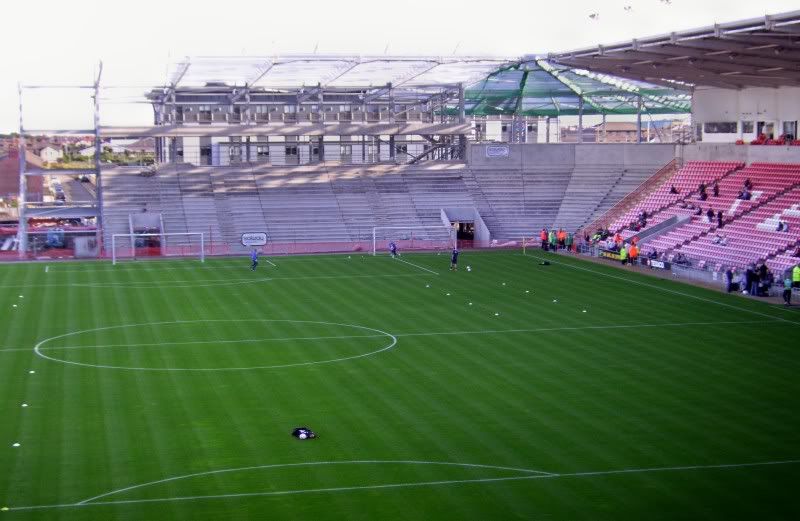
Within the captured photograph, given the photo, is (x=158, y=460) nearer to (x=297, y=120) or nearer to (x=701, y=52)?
(x=701, y=52)

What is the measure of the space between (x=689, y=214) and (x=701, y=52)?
11.4 meters

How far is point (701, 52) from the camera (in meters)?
48.0

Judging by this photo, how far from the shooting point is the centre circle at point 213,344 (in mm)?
29734

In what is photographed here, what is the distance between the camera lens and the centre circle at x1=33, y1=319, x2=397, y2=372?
29734 millimetres

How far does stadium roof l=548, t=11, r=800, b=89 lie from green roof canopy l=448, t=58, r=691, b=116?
6.04 m

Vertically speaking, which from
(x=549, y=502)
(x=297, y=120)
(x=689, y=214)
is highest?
(x=297, y=120)

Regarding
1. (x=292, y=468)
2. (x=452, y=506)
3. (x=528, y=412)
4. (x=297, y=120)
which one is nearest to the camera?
(x=452, y=506)

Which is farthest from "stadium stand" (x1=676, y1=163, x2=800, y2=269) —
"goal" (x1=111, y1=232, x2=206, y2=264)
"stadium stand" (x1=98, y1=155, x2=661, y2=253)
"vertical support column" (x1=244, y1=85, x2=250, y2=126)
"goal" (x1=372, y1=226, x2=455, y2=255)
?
"vertical support column" (x1=244, y1=85, x2=250, y2=126)

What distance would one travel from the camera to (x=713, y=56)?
1928 inches

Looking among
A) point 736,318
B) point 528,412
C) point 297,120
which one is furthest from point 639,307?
point 297,120

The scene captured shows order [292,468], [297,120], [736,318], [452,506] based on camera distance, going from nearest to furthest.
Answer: [452,506] → [292,468] → [736,318] → [297,120]

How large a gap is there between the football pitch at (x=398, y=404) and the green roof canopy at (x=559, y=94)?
27152 mm

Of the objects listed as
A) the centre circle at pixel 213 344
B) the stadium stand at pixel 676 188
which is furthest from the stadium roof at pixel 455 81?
the centre circle at pixel 213 344

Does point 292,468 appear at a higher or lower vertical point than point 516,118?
lower
